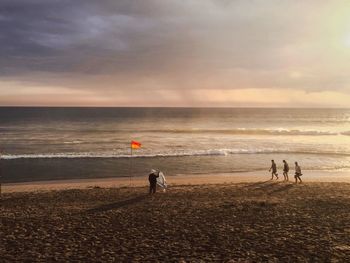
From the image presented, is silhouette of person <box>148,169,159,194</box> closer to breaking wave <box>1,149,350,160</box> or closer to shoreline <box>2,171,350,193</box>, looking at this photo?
shoreline <box>2,171,350,193</box>

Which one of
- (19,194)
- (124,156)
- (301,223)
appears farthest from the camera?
(124,156)

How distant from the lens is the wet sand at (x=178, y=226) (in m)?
9.90

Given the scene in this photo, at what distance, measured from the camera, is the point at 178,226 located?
12.4 meters

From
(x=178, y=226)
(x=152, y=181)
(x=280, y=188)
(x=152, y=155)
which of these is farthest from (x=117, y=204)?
(x=152, y=155)

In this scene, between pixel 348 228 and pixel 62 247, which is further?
pixel 348 228

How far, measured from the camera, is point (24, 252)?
10.0m

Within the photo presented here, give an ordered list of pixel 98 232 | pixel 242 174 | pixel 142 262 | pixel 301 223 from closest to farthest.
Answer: pixel 142 262
pixel 98 232
pixel 301 223
pixel 242 174

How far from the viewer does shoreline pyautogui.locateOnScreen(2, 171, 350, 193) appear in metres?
22.2

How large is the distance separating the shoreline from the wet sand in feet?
10.3

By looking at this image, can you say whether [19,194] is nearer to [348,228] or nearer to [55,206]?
[55,206]

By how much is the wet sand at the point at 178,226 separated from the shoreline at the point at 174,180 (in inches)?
124

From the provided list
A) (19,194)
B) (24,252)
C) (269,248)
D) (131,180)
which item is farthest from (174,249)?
(131,180)

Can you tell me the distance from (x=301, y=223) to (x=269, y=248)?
3023mm

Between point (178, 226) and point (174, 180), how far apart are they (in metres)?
11.9
